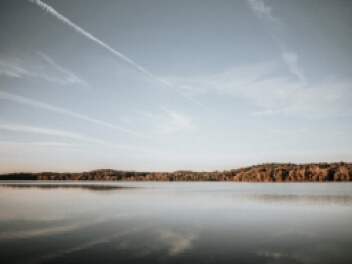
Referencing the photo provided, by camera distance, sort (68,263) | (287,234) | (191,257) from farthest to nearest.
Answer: (287,234) < (191,257) < (68,263)

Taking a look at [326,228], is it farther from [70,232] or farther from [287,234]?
[70,232]

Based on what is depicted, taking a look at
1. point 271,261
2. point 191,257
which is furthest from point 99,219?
point 271,261

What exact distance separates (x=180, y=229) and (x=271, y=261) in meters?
11.0

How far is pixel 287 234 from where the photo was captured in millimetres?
23125

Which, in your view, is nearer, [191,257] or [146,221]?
[191,257]

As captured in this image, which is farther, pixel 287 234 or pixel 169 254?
pixel 287 234

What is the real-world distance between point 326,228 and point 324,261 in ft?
41.0

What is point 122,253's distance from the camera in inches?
659


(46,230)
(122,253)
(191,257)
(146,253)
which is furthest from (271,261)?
(46,230)

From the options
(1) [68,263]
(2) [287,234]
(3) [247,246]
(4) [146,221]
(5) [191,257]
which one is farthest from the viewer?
(4) [146,221]

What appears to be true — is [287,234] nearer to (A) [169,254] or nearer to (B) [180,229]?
(B) [180,229]

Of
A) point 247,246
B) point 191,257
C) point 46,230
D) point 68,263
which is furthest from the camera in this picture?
point 46,230

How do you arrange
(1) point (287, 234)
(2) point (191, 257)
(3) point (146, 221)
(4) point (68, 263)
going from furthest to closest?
(3) point (146, 221) → (1) point (287, 234) → (2) point (191, 257) → (4) point (68, 263)

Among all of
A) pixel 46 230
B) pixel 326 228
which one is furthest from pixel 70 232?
pixel 326 228
